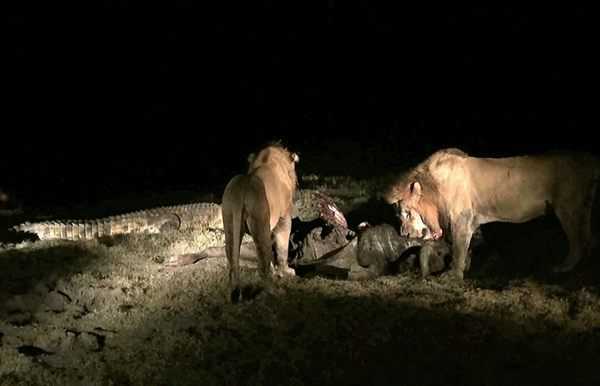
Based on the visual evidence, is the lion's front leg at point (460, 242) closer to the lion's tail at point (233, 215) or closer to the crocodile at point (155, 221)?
the crocodile at point (155, 221)

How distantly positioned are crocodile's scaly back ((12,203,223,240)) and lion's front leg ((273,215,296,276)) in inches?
160

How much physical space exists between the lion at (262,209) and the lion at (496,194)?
1.60 meters

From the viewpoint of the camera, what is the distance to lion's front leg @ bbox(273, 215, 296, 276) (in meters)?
11.7

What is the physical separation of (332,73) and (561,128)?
16.5 metres

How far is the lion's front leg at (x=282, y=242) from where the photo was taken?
1171cm

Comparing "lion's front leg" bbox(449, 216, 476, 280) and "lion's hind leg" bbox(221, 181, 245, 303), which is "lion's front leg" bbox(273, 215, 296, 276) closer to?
"lion's hind leg" bbox(221, 181, 245, 303)

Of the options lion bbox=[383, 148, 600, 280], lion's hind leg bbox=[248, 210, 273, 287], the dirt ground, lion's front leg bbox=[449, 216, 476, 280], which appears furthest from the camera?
lion's front leg bbox=[449, 216, 476, 280]

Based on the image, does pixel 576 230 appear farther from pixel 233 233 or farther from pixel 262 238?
pixel 233 233

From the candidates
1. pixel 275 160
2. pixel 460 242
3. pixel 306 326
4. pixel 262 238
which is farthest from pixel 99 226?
pixel 460 242

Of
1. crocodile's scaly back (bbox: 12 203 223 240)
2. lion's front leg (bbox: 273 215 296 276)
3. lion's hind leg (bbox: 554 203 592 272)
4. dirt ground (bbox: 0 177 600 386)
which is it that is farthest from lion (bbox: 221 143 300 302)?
crocodile's scaly back (bbox: 12 203 223 240)

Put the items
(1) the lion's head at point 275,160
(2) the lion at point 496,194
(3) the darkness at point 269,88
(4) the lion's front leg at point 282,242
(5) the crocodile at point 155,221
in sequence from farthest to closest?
(3) the darkness at point 269,88 → (5) the crocodile at point 155,221 → (4) the lion's front leg at point 282,242 → (1) the lion's head at point 275,160 → (2) the lion at point 496,194

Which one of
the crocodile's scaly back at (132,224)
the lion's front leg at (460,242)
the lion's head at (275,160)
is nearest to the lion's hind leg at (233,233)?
the lion's head at (275,160)

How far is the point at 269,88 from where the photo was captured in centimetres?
4438

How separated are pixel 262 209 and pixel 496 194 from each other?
11.0ft
